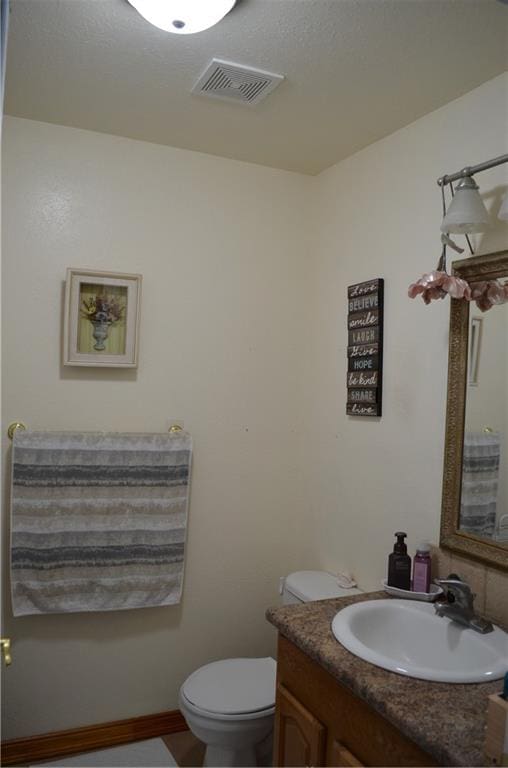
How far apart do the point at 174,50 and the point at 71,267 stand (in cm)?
92

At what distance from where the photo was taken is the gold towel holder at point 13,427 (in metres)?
2.20

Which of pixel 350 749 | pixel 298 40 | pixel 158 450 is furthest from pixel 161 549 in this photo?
pixel 298 40

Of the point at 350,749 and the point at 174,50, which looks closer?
the point at 350,749

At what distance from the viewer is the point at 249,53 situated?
1680mm

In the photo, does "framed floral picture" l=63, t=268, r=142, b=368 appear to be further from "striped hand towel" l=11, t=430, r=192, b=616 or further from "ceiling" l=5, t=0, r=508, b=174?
"ceiling" l=5, t=0, r=508, b=174

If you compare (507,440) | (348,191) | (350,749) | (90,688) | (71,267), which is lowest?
(90,688)

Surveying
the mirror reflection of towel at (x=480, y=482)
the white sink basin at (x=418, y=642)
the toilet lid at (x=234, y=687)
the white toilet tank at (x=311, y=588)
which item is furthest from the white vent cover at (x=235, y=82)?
the toilet lid at (x=234, y=687)

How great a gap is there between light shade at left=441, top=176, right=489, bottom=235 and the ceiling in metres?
0.36

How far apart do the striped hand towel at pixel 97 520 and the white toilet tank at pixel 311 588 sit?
45cm

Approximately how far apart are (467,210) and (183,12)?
906 mm

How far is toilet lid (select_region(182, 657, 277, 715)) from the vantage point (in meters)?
2.00

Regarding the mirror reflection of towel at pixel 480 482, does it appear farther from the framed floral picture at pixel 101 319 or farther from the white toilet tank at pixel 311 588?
the framed floral picture at pixel 101 319

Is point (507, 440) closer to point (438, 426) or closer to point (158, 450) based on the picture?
point (438, 426)

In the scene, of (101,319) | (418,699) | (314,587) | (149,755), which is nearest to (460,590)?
(418,699)
